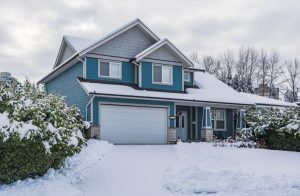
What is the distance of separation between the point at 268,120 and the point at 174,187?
36.7 feet

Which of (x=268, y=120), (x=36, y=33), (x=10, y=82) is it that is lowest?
(x=268, y=120)

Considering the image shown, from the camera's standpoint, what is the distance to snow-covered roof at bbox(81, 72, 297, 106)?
2098cm

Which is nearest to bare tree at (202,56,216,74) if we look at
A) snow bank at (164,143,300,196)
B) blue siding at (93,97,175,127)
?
blue siding at (93,97,175,127)

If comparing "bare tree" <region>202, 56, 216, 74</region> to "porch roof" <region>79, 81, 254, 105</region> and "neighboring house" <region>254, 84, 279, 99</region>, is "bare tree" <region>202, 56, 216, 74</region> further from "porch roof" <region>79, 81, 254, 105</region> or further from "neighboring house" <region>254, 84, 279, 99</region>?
"porch roof" <region>79, 81, 254, 105</region>

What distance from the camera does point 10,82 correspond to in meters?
10.3

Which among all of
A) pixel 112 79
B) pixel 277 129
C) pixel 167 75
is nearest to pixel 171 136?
pixel 167 75

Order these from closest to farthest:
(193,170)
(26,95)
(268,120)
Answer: (193,170), (26,95), (268,120)

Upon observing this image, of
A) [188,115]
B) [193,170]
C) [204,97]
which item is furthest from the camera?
[188,115]

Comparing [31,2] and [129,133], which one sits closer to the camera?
[31,2]

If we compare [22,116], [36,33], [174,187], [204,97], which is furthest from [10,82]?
[204,97]

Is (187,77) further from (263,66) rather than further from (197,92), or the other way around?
(263,66)

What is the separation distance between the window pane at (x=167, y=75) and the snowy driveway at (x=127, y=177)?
1111 centimetres

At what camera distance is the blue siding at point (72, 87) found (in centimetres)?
2264

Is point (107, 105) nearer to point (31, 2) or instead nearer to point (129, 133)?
point (129, 133)
